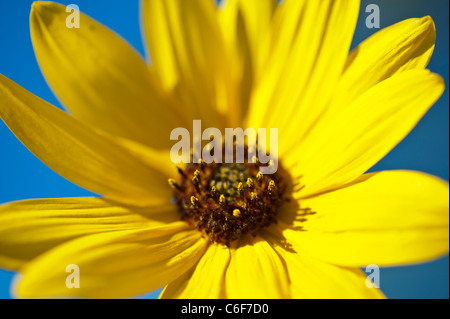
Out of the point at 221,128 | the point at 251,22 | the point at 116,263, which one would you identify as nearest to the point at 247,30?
the point at 251,22

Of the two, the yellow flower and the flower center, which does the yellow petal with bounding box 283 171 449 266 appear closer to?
the yellow flower

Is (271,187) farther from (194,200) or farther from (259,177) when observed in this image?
(194,200)

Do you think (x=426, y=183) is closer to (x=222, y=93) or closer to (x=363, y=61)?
(x=363, y=61)

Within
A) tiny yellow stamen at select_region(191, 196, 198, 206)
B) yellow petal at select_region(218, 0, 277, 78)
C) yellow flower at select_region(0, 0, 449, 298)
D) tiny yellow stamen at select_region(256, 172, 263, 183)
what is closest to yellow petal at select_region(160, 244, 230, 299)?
yellow flower at select_region(0, 0, 449, 298)

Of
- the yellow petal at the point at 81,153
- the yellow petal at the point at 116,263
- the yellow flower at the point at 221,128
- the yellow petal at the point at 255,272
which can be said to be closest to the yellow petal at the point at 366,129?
the yellow flower at the point at 221,128

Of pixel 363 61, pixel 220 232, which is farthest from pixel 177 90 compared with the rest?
pixel 363 61

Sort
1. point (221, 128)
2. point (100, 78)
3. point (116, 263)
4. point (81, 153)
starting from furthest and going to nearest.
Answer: point (221, 128), point (100, 78), point (81, 153), point (116, 263)

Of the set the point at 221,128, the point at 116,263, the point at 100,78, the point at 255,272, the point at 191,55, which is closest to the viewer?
the point at 116,263
